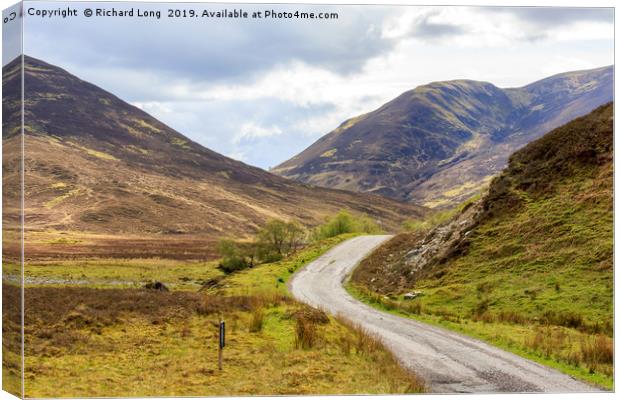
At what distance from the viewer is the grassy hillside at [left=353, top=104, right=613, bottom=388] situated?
26016 mm

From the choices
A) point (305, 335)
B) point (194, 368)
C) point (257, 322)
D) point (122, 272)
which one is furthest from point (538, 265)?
point (122, 272)

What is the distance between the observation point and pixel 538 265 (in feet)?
120

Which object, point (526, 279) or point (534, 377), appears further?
point (526, 279)

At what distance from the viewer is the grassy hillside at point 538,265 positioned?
85.4 ft

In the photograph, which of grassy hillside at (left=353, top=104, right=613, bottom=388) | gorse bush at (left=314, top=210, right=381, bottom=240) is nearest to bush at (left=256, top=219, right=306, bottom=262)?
gorse bush at (left=314, top=210, right=381, bottom=240)

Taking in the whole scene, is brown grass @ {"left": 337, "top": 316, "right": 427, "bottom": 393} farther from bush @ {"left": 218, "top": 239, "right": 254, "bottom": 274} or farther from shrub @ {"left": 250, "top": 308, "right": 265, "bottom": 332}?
bush @ {"left": 218, "top": 239, "right": 254, "bottom": 274}

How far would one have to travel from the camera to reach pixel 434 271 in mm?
45344

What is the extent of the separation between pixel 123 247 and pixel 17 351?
119 m

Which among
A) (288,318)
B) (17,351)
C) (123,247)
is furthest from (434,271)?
(123,247)

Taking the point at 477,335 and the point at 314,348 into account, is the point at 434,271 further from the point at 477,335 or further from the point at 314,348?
the point at 314,348

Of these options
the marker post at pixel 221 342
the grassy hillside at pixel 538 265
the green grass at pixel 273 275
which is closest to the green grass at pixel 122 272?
the green grass at pixel 273 275

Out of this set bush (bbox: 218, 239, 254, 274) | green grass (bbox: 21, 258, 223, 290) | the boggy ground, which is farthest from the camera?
bush (bbox: 218, 239, 254, 274)

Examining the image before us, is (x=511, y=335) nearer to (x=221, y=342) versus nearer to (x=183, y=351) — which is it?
(x=221, y=342)

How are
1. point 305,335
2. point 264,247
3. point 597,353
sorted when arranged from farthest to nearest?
point 264,247 → point 305,335 → point 597,353
